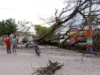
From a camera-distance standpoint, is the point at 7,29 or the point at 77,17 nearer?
the point at 77,17

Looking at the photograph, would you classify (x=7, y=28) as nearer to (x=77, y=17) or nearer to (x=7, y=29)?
(x=7, y=29)

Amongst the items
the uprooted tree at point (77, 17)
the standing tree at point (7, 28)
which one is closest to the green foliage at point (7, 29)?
the standing tree at point (7, 28)

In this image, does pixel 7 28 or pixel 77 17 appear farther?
pixel 7 28

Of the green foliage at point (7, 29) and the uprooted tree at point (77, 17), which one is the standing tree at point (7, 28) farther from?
the uprooted tree at point (77, 17)

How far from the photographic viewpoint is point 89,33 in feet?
83.8

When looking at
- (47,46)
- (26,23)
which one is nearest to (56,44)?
(47,46)

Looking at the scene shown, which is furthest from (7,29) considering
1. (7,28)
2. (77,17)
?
(77,17)

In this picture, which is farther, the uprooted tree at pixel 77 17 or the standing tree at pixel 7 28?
the standing tree at pixel 7 28

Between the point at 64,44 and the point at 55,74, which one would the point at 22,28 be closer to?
the point at 64,44

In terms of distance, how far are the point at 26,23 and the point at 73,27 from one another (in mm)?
53127

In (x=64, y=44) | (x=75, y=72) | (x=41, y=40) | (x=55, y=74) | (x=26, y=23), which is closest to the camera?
(x=55, y=74)

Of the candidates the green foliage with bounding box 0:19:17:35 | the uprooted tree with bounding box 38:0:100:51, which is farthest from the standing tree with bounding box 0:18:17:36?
the uprooted tree with bounding box 38:0:100:51

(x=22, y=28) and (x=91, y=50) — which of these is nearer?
(x=91, y=50)

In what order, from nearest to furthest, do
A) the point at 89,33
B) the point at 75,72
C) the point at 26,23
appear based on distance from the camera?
1. the point at 75,72
2. the point at 89,33
3. the point at 26,23
